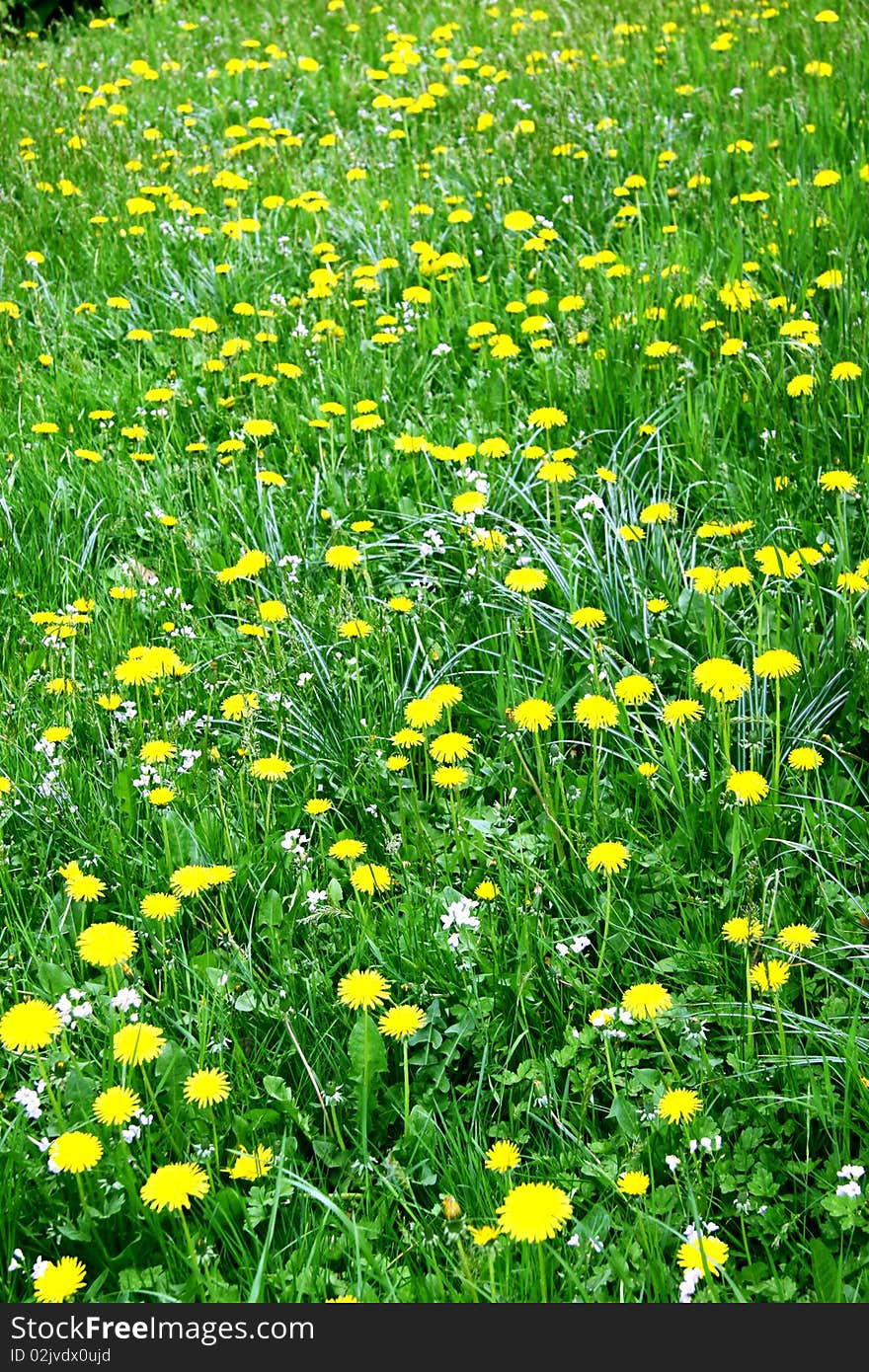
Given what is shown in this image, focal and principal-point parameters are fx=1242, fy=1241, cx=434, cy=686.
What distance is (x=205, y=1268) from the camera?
1.54m

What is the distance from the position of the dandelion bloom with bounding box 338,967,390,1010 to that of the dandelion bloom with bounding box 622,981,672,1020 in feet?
1.14

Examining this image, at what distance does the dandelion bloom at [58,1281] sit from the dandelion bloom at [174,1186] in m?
0.11

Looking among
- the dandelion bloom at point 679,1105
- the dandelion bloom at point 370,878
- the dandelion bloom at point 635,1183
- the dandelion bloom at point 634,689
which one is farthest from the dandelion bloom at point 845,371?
the dandelion bloom at point 635,1183

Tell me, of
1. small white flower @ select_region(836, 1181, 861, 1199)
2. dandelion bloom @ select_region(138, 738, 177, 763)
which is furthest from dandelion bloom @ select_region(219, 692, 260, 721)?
small white flower @ select_region(836, 1181, 861, 1199)

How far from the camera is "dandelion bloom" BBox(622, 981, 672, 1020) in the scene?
5.65 ft

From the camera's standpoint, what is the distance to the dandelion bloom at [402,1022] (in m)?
1.74

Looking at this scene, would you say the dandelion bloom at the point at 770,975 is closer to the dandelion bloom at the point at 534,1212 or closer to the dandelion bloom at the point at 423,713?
the dandelion bloom at the point at 534,1212

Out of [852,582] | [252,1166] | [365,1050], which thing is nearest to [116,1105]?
[252,1166]

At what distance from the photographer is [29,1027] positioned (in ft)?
5.41

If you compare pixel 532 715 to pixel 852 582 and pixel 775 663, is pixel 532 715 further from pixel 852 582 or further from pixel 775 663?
pixel 852 582

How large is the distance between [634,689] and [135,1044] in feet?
3.42
